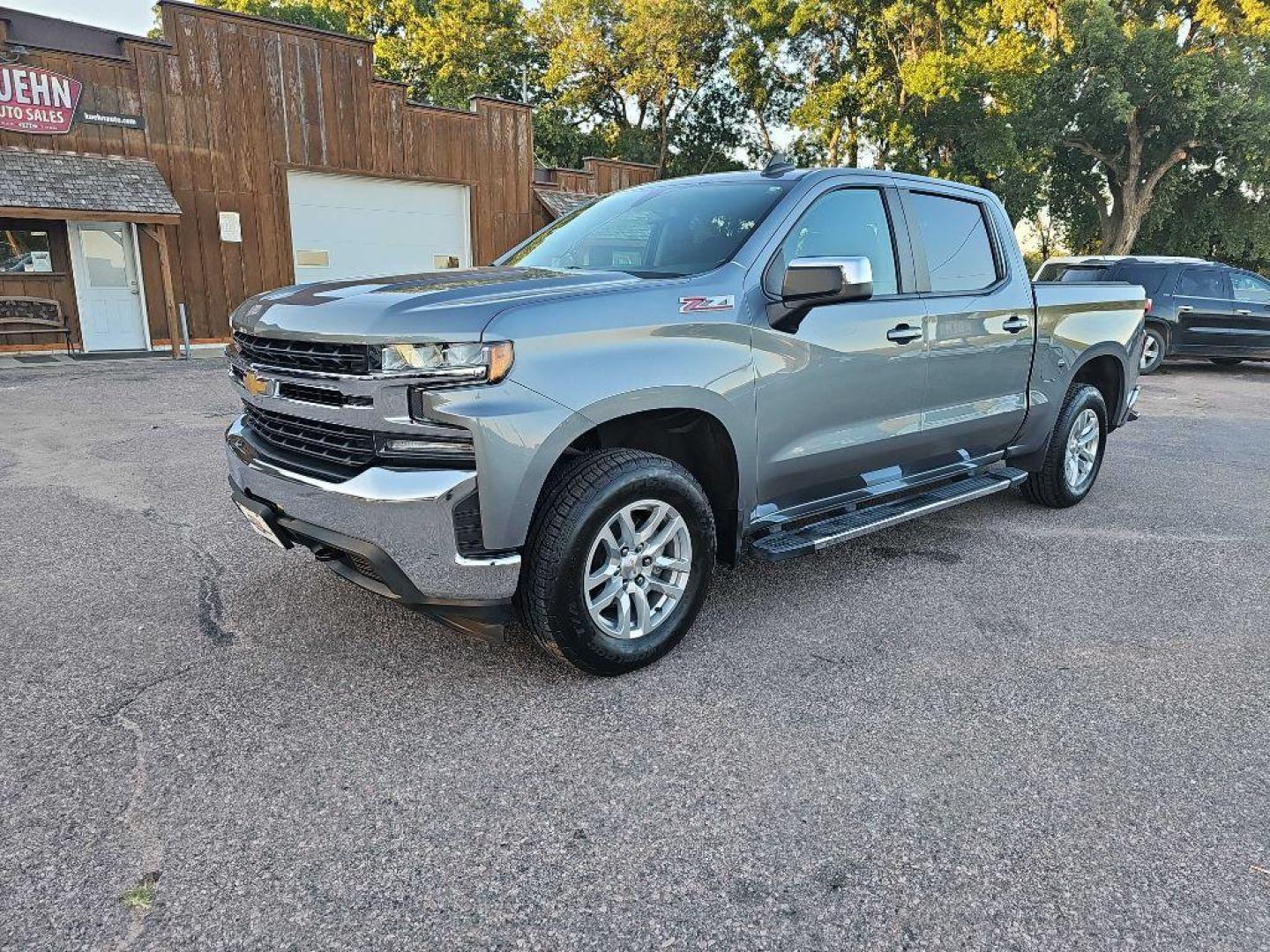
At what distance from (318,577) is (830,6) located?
28391 mm

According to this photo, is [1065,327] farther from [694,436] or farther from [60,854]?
[60,854]

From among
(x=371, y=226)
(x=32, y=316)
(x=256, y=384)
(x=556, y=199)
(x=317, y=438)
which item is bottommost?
(x=32, y=316)

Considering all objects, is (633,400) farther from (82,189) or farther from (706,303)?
Answer: (82,189)

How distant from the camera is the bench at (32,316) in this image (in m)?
14.3

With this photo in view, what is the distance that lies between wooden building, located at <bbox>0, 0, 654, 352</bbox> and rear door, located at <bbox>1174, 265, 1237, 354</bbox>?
45.3ft

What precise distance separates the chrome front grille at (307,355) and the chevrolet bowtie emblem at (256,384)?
→ 2.1 inches

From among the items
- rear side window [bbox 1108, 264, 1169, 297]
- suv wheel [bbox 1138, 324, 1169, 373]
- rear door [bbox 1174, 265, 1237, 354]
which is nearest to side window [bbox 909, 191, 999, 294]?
rear side window [bbox 1108, 264, 1169, 297]

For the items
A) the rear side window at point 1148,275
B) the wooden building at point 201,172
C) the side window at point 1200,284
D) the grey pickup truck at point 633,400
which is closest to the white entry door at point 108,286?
the wooden building at point 201,172

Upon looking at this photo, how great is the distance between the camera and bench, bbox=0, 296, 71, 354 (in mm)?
14320

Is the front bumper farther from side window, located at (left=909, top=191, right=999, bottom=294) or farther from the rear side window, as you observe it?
the rear side window

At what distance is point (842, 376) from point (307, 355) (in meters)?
2.20

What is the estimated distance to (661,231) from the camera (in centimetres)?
399

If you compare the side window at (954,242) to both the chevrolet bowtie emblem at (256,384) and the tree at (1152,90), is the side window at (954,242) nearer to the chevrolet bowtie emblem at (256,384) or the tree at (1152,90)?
the chevrolet bowtie emblem at (256,384)

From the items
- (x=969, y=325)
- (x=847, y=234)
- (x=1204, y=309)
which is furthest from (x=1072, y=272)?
(x=847, y=234)
